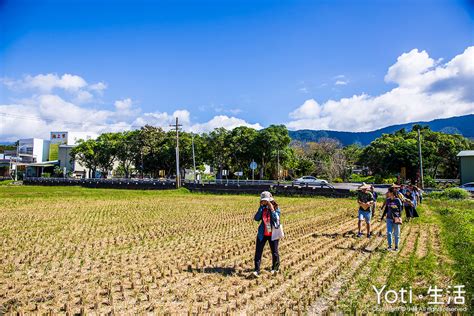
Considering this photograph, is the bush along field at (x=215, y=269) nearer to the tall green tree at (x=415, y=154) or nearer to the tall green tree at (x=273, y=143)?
the tall green tree at (x=273, y=143)

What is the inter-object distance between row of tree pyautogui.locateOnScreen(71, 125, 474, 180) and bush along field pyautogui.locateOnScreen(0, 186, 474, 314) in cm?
2957

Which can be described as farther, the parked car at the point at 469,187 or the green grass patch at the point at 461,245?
the parked car at the point at 469,187

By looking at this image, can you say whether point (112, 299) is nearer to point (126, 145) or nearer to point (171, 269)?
point (171, 269)

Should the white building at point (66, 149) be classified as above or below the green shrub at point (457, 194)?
above

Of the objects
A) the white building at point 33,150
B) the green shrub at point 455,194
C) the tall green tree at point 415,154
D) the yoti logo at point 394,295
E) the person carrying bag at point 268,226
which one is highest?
the white building at point 33,150

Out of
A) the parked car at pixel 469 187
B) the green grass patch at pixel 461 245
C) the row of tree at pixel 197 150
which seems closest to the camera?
the green grass patch at pixel 461 245

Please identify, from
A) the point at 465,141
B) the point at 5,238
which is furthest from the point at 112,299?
the point at 465,141

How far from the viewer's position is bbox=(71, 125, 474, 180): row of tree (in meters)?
43.0

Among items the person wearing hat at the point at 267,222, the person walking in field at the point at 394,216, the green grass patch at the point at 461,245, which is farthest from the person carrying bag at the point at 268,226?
the person walking in field at the point at 394,216

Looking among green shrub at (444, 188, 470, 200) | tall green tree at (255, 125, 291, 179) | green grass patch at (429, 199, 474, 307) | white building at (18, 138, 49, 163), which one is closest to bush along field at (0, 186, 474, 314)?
green grass patch at (429, 199, 474, 307)

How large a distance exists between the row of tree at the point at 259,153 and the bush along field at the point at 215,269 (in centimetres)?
2957

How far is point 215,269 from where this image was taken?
7184mm

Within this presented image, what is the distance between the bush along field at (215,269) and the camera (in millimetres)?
5293

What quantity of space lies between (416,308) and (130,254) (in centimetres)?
628
